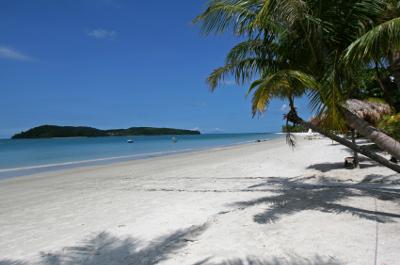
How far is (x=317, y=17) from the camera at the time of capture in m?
4.88

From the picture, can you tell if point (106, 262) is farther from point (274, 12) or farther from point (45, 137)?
point (45, 137)

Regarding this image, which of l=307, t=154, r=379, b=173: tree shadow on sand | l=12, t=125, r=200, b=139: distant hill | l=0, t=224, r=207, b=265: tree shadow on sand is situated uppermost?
l=12, t=125, r=200, b=139: distant hill

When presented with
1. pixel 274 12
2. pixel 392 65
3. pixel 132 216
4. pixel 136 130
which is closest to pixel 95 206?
pixel 132 216

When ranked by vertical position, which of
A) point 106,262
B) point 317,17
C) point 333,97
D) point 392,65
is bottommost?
point 106,262

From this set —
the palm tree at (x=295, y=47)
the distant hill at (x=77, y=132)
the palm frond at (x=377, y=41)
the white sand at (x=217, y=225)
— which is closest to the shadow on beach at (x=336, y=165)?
the white sand at (x=217, y=225)

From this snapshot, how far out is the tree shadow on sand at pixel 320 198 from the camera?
5.24m

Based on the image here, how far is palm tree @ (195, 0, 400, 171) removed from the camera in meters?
4.46

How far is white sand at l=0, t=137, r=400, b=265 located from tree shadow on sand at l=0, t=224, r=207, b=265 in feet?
0.04

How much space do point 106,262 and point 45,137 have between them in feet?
452

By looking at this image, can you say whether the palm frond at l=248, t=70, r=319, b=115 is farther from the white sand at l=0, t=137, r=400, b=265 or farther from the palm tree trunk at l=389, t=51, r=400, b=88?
the white sand at l=0, t=137, r=400, b=265

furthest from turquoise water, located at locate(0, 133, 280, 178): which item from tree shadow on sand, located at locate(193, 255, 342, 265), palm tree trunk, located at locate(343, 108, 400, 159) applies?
palm tree trunk, located at locate(343, 108, 400, 159)

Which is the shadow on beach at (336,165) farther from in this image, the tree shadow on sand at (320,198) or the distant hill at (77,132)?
the distant hill at (77,132)

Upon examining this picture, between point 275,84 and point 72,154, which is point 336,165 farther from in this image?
point 72,154

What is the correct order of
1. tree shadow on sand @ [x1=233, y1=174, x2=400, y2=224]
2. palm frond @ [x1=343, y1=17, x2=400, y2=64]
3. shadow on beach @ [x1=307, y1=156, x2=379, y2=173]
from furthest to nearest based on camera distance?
shadow on beach @ [x1=307, y1=156, x2=379, y2=173] → tree shadow on sand @ [x1=233, y1=174, x2=400, y2=224] → palm frond @ [x1=343, y1=17, x2=400, y2=64]
